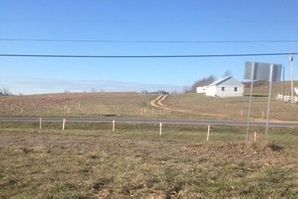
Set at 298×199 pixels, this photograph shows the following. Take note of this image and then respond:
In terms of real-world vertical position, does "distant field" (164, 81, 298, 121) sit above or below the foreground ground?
above

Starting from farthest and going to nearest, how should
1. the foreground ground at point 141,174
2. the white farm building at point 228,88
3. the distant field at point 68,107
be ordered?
the white farm building at point 228,88 < the distant field at point 68,107 < the foreground ground at point 141,174

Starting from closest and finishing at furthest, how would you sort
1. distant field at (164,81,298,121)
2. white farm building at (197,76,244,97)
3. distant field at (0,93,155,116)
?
distant field at (0,93,155,116), distant field at (164,81,298,121), white farm building at (197,76,244,97)

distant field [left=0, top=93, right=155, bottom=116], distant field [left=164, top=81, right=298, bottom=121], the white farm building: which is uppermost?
the white farm building

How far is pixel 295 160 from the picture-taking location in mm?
15641

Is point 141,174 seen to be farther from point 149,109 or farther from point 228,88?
point 228,88

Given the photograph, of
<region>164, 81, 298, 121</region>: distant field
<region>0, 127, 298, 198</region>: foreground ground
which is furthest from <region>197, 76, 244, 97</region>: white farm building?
<region>0, 127, 298, 198</region>: foreground ground

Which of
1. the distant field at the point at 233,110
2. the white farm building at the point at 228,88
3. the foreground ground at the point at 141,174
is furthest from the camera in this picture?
the white farm building at the point at 228,88

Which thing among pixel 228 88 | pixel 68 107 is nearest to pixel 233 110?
pixel 68 107

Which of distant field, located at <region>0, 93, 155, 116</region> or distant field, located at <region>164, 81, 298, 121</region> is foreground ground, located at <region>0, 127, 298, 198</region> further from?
distant field, located at <region>164, 81, 298, 121</region>

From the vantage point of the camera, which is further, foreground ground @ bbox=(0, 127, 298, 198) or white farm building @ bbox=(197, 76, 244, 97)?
white farm building @ bbox=(197, 76, 244, 97)

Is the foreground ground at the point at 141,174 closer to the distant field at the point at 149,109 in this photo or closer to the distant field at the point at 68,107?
the distant field at the point at 149,109

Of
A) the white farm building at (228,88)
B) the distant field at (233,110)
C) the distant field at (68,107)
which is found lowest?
the distant field at (68,107)

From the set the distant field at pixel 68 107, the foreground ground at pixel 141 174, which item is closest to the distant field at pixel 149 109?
the distant field at pixel 68 107

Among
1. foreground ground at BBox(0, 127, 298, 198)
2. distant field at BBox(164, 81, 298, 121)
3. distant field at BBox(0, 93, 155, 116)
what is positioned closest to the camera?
foreground ground at BBox(0, 127, 298, 198)
